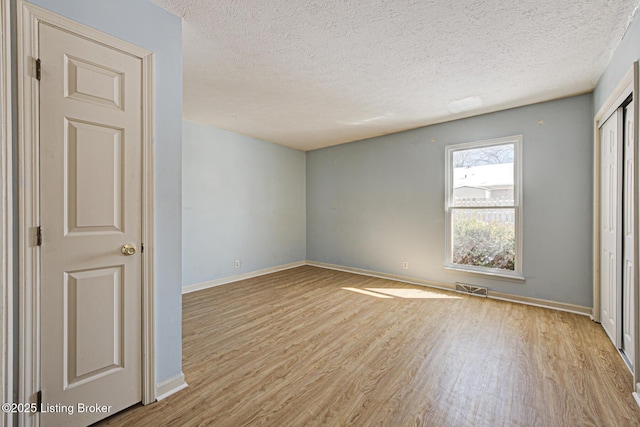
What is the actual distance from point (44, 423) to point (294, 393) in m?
1.35

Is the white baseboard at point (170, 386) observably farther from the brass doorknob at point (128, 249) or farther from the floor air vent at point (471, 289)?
the floor air vent at point (471, 289)

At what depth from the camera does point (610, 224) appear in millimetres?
2713

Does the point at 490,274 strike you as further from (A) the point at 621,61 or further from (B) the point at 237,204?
(B) the point at 237,204

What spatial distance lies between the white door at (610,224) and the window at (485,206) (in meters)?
0.83

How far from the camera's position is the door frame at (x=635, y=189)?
6.16 feet

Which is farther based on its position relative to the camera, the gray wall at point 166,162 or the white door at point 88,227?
the gray wall at point 166,162

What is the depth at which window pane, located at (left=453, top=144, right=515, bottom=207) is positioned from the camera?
3.85 metres

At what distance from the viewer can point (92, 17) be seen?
1.55m

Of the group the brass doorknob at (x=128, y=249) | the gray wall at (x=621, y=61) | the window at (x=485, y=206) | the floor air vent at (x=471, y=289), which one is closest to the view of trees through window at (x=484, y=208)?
the window at (x=485, y=206)

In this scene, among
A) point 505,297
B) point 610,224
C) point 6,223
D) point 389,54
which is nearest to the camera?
point 6,223

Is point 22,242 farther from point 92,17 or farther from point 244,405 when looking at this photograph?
point 244,405

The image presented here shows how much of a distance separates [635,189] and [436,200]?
2547 mm

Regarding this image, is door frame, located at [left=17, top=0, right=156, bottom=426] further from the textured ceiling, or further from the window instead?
the window

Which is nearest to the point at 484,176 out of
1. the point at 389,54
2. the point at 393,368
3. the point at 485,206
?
the point at 485,206
